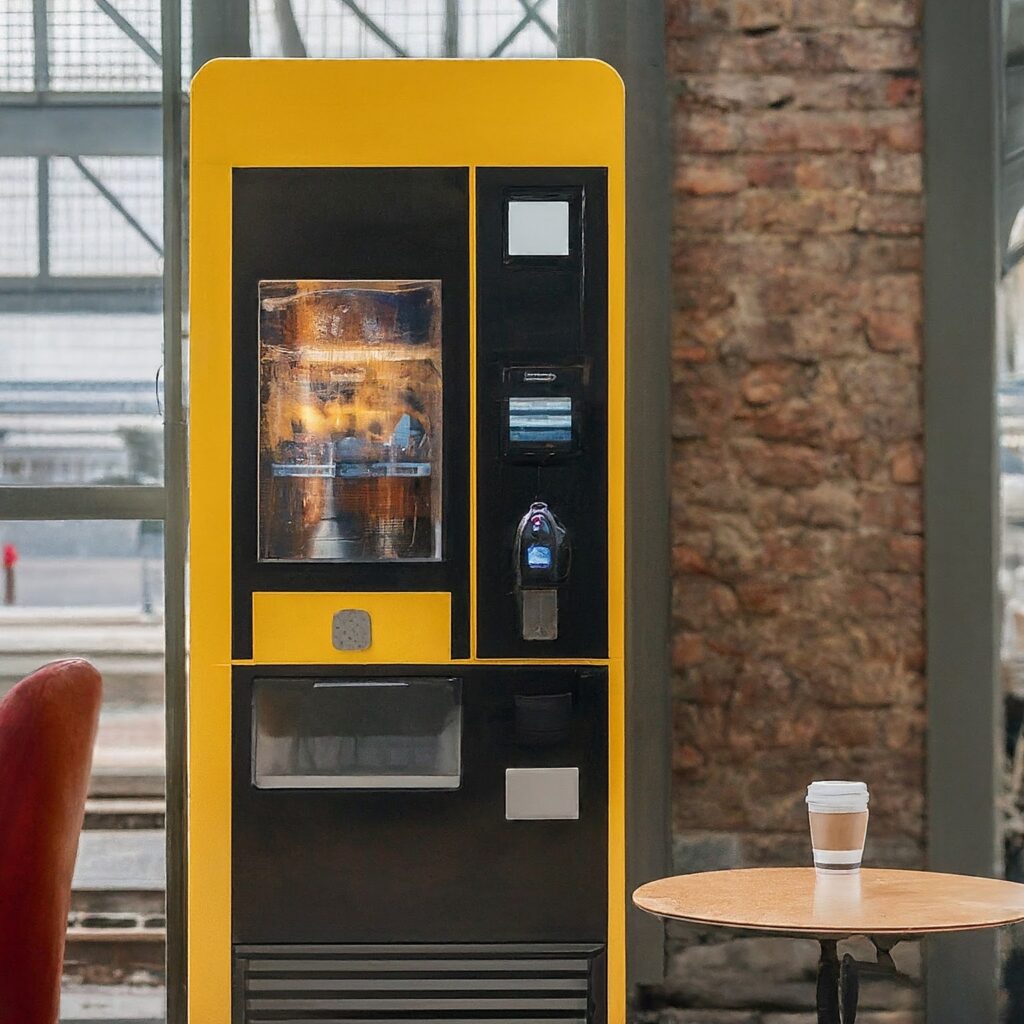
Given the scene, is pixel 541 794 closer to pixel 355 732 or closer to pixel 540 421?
pixel 355 732

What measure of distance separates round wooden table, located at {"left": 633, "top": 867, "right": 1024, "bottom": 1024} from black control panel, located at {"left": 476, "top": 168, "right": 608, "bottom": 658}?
0.51 metres

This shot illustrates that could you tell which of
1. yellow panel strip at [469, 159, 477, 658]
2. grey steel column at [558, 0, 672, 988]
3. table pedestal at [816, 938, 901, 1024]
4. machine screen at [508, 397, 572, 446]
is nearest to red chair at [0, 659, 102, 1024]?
yellow panel strip at [469, 159, 477, 658]

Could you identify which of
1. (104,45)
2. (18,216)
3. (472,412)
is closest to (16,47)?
(104,45)

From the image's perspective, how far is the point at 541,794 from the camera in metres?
2.15

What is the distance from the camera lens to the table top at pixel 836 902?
1.53 m

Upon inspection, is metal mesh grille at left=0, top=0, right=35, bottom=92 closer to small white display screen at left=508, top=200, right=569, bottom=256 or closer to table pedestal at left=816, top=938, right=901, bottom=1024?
small white display screen at left=508, top=200, right=569, bottom=256

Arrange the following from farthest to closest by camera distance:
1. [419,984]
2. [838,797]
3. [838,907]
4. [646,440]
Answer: [646,440]
[419,984]
[838,797]
[838,907]

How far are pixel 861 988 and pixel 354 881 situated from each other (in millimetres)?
1203

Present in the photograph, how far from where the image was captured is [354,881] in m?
2.15

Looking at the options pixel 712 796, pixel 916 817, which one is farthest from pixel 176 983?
pixel 916 817

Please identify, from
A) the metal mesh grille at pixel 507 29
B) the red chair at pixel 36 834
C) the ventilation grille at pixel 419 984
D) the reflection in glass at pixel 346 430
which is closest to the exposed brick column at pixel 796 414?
the metal mesh grille at pixel 507 29

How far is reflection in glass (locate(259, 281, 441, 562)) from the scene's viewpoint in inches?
85.7

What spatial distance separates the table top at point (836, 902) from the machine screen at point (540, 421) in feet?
2.50

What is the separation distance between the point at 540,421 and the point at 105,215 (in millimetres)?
1294
